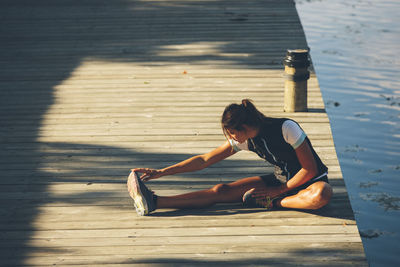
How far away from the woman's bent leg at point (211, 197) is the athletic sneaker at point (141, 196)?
0.29ft

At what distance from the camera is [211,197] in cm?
423

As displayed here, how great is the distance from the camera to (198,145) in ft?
17.8

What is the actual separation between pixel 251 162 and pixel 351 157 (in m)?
2.68

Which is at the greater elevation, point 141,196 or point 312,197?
point 312,197

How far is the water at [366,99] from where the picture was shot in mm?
5805

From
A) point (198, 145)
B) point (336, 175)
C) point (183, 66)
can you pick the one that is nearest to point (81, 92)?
point (183, 66)

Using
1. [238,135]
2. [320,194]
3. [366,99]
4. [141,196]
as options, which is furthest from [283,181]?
[366,99]

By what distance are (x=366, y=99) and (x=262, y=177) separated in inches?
211

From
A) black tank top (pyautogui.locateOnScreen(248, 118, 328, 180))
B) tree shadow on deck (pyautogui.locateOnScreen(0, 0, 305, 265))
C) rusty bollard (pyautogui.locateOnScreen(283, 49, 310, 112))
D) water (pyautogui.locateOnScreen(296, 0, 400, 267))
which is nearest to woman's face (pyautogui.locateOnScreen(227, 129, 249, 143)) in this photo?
black tank top (pyautogui.locateOnScreen(248, 118, 328, 180))

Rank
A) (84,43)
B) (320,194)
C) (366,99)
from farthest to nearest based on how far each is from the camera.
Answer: (366,99) < (84,43) < (320,194)

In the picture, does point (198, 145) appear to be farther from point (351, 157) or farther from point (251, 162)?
point (351, 157)

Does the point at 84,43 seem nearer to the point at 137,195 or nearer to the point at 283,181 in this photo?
the point at 137,195

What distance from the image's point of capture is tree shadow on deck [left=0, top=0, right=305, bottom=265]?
5750 mm

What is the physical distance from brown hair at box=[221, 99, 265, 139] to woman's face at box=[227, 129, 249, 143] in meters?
0.03
